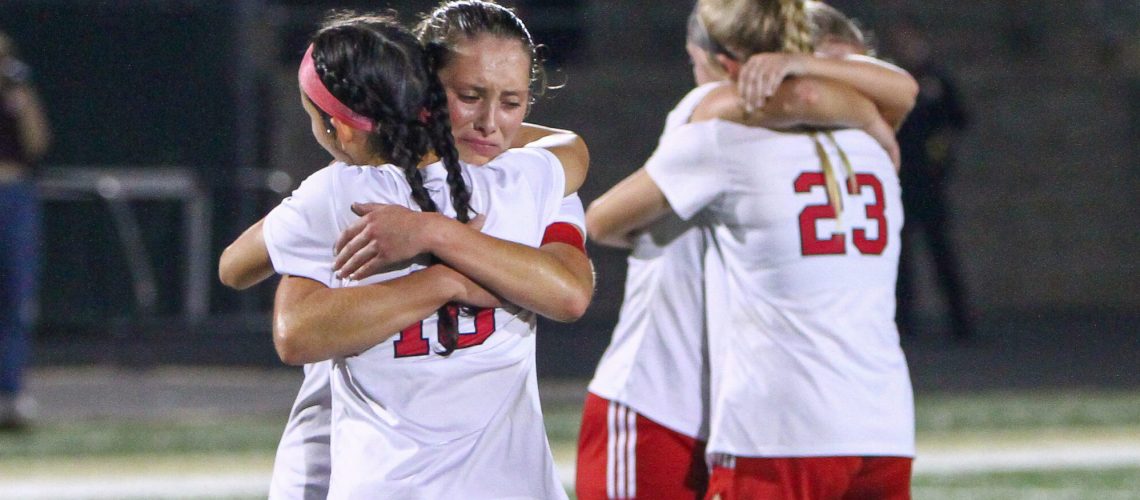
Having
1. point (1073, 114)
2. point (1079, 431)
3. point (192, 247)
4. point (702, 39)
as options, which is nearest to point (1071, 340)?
point (1073, 114)

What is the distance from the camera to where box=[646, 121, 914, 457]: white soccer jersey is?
3.14 metres

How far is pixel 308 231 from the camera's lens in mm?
2375

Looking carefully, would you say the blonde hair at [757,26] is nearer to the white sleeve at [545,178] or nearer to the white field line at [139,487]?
the white sleeve at [545,178]

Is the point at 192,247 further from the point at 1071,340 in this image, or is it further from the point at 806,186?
the point at 806,186

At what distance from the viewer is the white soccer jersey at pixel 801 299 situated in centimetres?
314

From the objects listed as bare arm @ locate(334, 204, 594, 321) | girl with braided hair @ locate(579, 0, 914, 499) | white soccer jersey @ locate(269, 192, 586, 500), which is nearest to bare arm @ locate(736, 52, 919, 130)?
girl with braided hair @ locate(579, 0, 914, 499)

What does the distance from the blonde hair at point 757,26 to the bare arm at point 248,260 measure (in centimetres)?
111

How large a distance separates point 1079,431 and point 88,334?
266 inches

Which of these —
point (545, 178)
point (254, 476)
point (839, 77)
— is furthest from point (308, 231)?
point (254, 476)

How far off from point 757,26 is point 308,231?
3.84ft

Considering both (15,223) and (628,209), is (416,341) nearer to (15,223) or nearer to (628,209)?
(628,209)

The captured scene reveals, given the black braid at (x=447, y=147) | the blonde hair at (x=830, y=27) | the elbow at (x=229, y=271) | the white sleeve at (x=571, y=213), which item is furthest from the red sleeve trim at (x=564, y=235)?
the blonde hair at (x=830, y=27)

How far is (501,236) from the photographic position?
8.02ft

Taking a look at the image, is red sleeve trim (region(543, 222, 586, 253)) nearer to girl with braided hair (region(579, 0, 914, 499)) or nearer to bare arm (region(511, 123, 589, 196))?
bare arm (region(511, 123, 589, 196))
